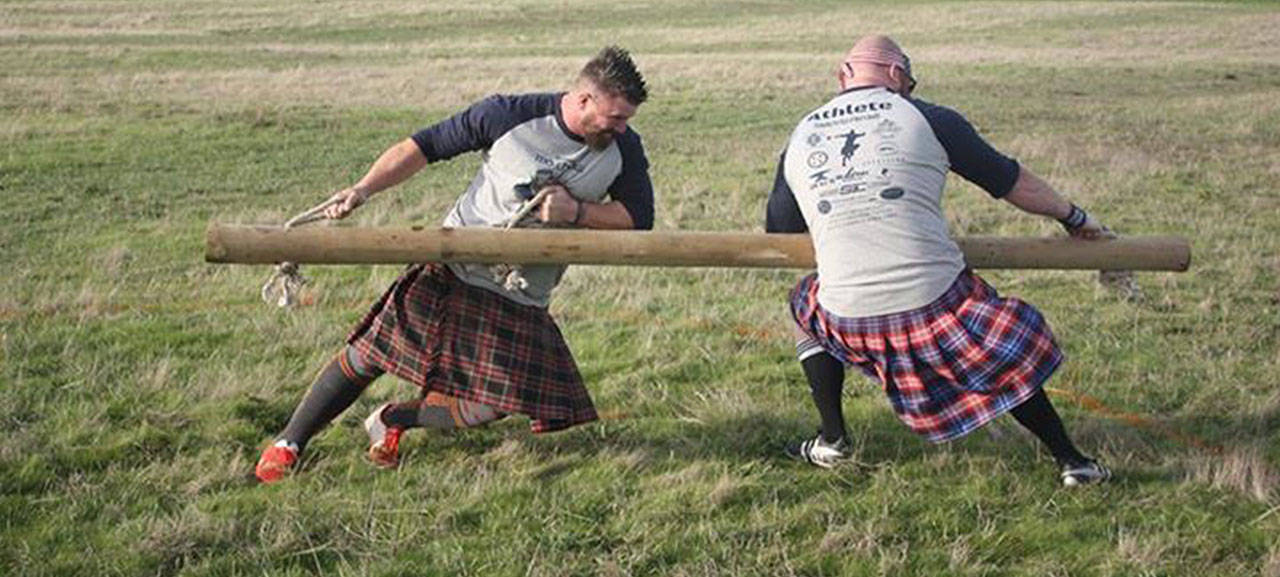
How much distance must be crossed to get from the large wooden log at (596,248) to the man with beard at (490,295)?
0.44 ft

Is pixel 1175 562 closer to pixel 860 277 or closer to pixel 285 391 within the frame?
pixel 860 277

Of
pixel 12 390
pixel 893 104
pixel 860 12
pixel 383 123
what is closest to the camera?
pixel 893 104

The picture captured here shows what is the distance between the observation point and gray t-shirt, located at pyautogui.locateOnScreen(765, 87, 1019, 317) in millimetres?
4680

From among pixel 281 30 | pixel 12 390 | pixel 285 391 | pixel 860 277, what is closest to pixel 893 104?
pixel 860 277

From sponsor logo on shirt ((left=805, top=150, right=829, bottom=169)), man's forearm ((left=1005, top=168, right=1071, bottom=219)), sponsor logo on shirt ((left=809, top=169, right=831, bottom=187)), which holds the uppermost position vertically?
sponsor logo on shirt ((left=805, top=150, right=829, bottom=169))

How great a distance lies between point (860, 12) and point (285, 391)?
1811 inches

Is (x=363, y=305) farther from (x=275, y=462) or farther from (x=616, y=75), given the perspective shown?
(x=616, y=75)

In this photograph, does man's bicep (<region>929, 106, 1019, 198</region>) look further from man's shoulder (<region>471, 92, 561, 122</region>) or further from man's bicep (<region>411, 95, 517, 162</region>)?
man's bicep (<region>411, 95, 517, 162</region>)

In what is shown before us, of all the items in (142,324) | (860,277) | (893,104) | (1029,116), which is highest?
(893,104)

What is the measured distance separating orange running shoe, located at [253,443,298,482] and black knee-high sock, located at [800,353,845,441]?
1.94m

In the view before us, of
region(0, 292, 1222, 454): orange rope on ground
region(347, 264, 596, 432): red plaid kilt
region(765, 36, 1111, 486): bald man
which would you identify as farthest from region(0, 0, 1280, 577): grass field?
region(765, 36, 1111, 486): bald man

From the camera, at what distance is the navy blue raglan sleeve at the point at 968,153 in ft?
15.5

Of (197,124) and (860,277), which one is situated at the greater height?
(860,277)

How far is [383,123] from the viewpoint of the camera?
63.7ft
